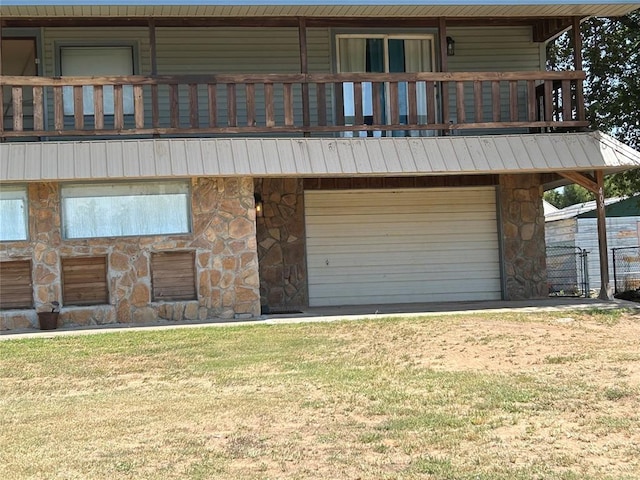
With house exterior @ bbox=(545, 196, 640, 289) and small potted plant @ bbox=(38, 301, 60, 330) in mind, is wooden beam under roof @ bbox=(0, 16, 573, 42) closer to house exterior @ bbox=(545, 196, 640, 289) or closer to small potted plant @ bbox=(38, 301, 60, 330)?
small potted plant @ bbox=(38, 301, 60, 330)

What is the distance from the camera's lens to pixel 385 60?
15.1 meters

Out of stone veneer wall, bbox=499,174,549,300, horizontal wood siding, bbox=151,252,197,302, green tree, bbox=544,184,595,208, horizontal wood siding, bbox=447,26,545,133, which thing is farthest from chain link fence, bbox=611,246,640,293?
green tree, bbox=544,184,595,208

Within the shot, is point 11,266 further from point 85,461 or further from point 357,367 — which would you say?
point 85,461

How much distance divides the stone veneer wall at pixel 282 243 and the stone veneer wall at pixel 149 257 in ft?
6.87

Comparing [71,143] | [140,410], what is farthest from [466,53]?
[140,410]

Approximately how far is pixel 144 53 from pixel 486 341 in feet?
27.5

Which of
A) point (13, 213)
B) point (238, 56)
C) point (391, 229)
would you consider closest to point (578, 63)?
point (391, 229)

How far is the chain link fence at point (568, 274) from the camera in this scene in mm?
18453

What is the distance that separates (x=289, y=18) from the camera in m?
13.2

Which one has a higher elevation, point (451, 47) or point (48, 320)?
point (451, 47)

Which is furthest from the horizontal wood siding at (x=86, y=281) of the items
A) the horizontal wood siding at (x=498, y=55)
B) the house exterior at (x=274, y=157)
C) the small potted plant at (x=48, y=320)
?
the horizontal wood siding at (x=498, y=55)

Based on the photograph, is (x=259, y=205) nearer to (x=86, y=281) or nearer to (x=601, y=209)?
(x=86, y=281)

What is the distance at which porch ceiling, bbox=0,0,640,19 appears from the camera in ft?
40.0

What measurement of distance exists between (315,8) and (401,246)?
14.8ft
